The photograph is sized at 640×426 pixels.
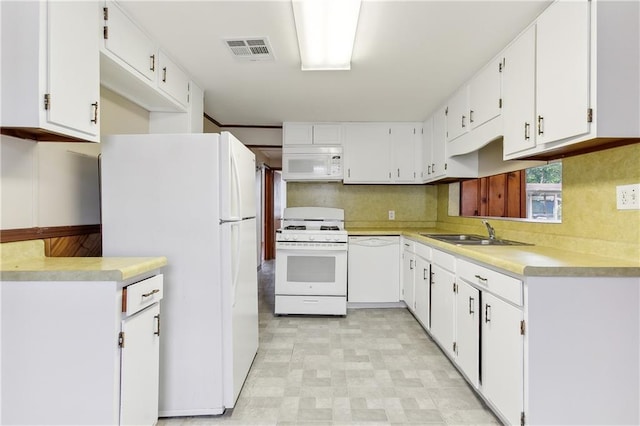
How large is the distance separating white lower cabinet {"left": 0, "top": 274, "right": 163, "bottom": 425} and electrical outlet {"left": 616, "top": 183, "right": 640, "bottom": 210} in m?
2.37

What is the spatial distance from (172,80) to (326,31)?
1200 millimetres

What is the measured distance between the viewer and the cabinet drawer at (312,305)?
365 cm

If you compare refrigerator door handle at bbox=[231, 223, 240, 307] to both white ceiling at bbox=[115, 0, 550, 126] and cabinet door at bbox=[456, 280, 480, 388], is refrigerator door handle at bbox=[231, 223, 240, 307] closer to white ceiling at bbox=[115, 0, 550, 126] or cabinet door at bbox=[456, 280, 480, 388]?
white ceiling at bbox=[115, 0, 550, 126]

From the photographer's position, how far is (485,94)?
2537 millimetres

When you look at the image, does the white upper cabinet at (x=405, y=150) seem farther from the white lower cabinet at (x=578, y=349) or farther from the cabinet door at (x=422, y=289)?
the white lower cabinet at (x=578, y=349)

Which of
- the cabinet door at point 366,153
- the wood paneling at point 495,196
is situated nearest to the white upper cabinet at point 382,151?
the cabinet door at point 366,153

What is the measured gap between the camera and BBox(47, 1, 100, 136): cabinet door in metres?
1.40

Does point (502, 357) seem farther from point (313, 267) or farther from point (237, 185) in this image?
point (313, 267)

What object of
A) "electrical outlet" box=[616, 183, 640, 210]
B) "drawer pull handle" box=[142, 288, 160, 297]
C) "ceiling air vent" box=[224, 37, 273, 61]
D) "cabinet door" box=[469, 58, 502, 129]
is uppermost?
"ceiling air vent" box=[224, 37, 273, 61]

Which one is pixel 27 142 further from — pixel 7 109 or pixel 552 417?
pixel 552 417

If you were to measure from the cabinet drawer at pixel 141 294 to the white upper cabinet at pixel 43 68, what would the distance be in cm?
73

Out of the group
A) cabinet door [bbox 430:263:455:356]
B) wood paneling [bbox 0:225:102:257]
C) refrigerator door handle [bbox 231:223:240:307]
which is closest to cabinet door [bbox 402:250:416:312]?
cabinet door [bbox 430:263:455:356]

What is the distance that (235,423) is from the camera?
1.89m

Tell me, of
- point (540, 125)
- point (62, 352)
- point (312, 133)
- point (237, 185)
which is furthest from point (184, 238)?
point (312, 133)
